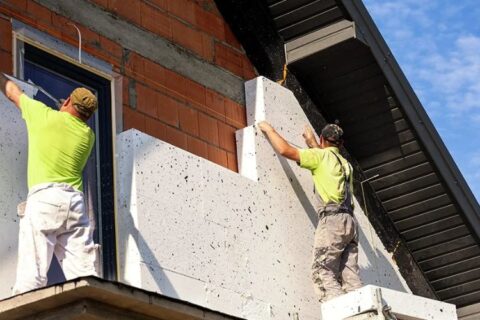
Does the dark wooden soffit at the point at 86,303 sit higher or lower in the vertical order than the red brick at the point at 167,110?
lower

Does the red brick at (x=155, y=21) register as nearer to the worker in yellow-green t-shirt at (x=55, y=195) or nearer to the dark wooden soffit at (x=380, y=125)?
the dark wooden soffit at (x=380, y=125)

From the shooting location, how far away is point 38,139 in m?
8.12

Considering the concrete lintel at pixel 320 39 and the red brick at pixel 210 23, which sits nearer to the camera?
the red brick at pixel 210 23

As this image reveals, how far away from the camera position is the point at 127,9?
10133 millimetres

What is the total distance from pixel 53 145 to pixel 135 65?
2.02m

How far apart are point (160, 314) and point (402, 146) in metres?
4.63

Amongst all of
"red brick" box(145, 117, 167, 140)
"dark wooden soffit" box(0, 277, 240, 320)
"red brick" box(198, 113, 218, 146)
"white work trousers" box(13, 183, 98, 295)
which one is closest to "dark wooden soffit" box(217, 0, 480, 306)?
"red brick" box(198, 113, 218, 146)

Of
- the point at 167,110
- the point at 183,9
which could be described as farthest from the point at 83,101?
the point at 183,9

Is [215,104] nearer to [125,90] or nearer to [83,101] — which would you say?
[125,90]

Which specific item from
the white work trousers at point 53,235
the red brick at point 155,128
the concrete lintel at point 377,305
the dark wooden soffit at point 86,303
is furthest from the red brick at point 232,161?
the dark wooden soffit at point 86,303

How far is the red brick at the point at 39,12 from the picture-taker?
30.3 feet

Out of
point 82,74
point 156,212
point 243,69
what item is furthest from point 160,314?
point 243,69

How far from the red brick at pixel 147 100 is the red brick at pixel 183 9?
92cm

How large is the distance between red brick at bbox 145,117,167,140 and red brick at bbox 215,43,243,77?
114 centimetres
